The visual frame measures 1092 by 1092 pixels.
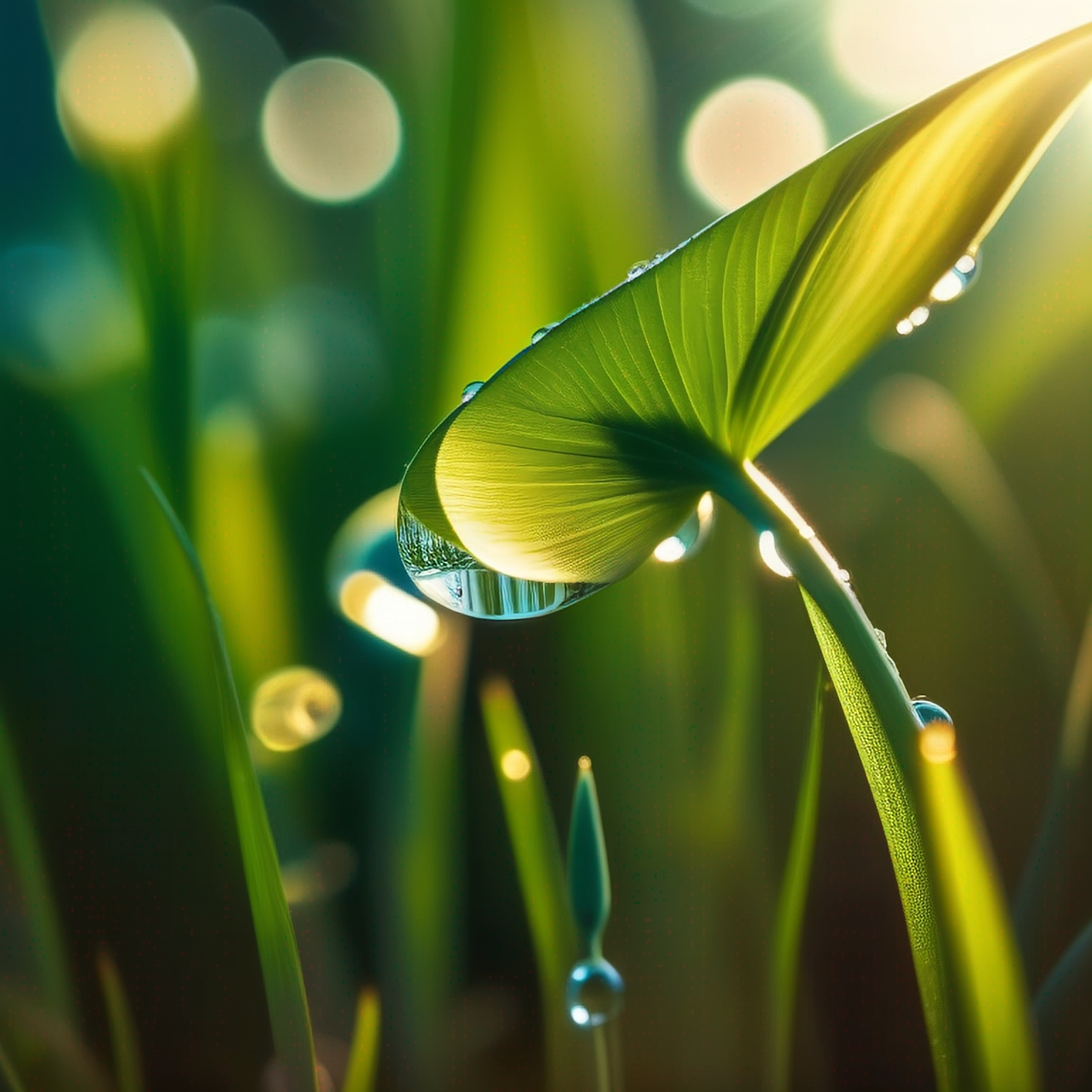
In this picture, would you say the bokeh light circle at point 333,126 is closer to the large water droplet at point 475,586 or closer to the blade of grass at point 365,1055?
the large water droplet at point 475,586

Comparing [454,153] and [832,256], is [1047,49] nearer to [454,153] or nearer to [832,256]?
[832,256]

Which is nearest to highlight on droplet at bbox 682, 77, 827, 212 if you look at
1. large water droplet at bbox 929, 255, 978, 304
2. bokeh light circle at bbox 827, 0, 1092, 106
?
bokeh light circle at bbox 827, 0, 1092, 106

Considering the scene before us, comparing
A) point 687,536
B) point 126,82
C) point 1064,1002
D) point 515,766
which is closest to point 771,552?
point 687,536

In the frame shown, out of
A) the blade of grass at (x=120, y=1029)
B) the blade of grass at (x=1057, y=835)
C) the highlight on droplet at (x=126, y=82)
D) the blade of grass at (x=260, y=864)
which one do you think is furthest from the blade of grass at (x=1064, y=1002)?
the highlight on droplet at (x=126, y=82)

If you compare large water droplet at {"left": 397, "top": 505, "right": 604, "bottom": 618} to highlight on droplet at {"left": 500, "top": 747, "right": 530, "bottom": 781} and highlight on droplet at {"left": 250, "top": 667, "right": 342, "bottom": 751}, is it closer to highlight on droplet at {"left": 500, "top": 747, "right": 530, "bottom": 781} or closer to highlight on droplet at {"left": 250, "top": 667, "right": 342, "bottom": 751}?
highlight on droplet at {"left": 500, "top": 747, "right": 530, "bottom": 781}

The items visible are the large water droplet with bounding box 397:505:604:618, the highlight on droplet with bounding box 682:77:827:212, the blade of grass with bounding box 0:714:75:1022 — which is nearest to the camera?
the large water droplet with bounding box 397:505:604:618
